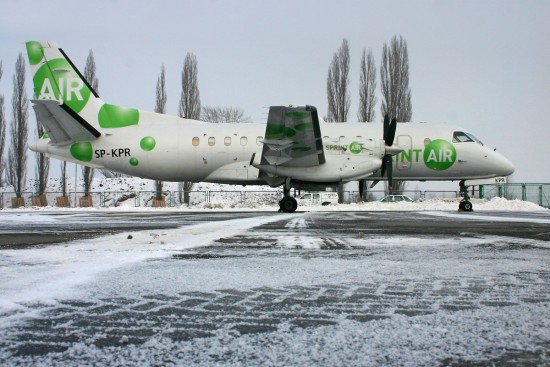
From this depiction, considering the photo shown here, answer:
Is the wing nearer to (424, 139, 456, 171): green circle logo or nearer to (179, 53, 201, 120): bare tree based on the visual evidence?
(424, 139, 456, 171): green circle logo

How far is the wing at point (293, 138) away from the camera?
15.9 meters

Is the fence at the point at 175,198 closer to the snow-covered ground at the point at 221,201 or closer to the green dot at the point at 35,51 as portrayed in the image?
the snow-covered ground at the point at 221,201

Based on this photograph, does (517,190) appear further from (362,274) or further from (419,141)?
(362,274)

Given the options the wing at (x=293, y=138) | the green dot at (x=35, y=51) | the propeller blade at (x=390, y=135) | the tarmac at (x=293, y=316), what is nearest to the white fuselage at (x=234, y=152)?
the propeller blade at (x=390, y=135)

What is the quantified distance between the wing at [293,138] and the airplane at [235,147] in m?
0.04

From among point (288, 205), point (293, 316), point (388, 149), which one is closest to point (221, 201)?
point (288, 205)

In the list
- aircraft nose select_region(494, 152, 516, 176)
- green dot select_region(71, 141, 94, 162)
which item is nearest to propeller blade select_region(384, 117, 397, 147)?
aircraft nose select_region(494, 152, 516, 176)

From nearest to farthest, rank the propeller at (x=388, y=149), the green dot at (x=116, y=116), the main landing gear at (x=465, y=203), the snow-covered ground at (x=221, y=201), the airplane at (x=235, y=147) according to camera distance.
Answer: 1. the airplane at (x=235, y=147)
2. the propeller at (x=388, y=149)
3. the green dot at (x=116, y=116)
4. the main landing gear at (x=465, y=203)
5. the snow-covered ground at (x=221, y=201)

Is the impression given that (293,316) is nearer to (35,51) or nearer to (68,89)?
(68,89)

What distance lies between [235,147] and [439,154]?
26.5 ft

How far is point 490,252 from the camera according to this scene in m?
4.75

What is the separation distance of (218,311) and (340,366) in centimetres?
87

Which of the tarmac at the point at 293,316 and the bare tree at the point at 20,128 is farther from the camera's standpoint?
the bare tree at the point at 20,128

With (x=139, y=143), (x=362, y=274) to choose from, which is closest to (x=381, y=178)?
(x=139, y=143)
